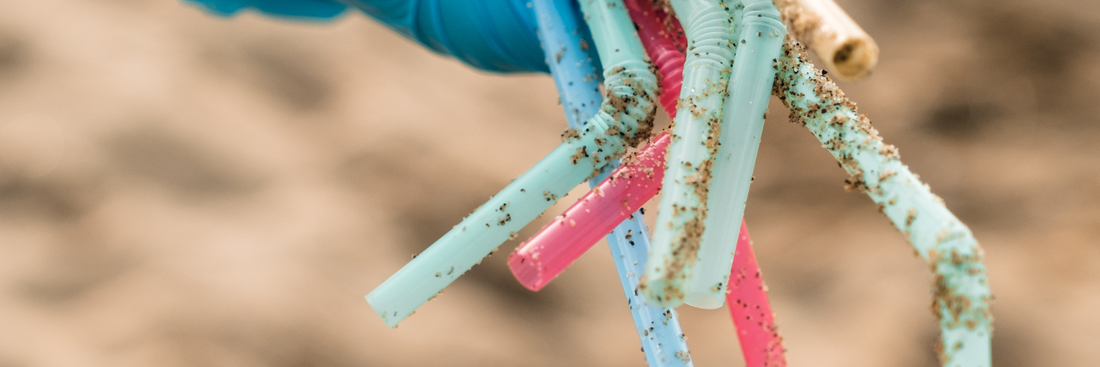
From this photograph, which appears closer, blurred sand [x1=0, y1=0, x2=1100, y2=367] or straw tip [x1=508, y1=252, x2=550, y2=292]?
straw tip [x1=508, y1=252, x2=550, y2=292]

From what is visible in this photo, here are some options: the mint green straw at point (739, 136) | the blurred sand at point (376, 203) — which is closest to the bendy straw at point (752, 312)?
→ the mint green straw at point (739, 136)

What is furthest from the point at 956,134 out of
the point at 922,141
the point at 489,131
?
the point at 489,131

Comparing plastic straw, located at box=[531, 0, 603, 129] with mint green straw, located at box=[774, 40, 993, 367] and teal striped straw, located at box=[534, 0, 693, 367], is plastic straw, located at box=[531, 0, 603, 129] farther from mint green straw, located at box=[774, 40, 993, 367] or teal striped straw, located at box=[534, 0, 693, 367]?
mint green straw, located at box=[774, 40, 993, 367]

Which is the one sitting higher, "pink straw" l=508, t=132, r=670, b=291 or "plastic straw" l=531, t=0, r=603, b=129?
"plastic straw" l=531, t=0, r=603, b=129

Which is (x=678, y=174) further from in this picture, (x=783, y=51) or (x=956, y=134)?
(x=956, y=134)

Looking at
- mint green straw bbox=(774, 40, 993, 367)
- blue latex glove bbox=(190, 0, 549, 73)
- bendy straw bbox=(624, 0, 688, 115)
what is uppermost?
blue latex glove bbox=(190, 0, 549, 73)

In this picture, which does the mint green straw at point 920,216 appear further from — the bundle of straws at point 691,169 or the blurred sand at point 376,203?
the blurred sand at point 376,203

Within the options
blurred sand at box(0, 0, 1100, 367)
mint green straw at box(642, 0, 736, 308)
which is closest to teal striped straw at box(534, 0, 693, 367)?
mint green straw at box(642, 0, 736, 308)
